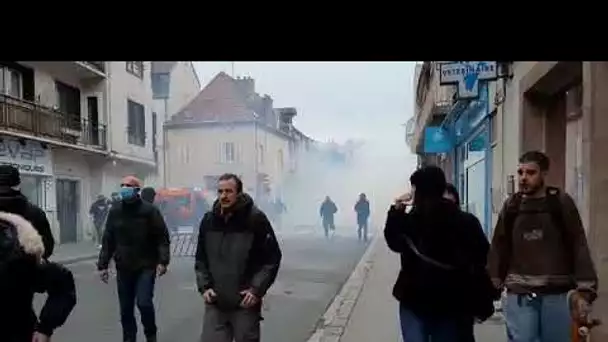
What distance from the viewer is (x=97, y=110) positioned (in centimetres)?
2577

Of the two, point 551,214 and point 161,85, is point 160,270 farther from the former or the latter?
point 161,85

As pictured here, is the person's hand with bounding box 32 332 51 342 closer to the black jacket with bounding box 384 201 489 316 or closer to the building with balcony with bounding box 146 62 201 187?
the black jacket with bounding box 384 201 489 316

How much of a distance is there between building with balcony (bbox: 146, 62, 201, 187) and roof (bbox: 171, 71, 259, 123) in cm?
72

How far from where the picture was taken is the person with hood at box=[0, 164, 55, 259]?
410 centimetres

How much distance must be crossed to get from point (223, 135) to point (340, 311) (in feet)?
78.3

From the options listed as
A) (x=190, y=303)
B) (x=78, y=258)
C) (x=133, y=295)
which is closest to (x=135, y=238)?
(x=133, y=295)

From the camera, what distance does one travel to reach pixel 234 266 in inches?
174

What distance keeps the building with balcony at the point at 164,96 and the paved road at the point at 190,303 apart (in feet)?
52.2

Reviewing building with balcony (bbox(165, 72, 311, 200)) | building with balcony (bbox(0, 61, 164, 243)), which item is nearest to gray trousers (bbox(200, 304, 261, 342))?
building with balcony (bbox(0, 61, 164, 243))

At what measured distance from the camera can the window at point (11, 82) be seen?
19375mm

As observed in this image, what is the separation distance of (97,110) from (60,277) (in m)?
23.8
